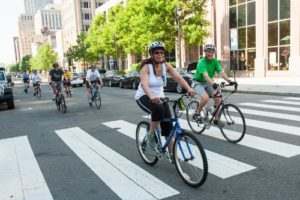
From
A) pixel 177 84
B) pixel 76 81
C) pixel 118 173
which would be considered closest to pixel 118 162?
pixel 118 173

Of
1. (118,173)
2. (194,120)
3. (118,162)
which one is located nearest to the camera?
(118,173)

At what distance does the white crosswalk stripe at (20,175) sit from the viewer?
13.9 ft

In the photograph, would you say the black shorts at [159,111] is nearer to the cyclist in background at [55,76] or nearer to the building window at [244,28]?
the cyclist in background at [55,76]

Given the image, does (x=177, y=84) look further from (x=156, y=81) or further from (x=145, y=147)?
(x=156, y=81)

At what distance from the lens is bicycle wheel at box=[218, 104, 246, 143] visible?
6176mm

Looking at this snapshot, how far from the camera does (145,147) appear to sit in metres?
5.26

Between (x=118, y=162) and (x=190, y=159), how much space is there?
165cm

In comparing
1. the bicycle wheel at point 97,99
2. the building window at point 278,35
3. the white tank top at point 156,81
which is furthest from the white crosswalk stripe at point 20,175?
the building window at point 278,35

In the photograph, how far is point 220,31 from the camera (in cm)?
3142

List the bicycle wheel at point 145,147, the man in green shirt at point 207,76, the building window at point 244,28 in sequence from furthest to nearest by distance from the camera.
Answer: the building window at point 244,28, the man in green shirt at point 207,76, the bicycle wheel at point 145,147

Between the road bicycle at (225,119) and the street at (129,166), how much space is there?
182 millimetres

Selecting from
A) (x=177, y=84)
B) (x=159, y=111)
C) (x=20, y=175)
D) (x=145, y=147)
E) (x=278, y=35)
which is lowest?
(x=20, y=175)

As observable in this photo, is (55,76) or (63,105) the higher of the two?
(55,76)

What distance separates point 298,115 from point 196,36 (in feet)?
61.5
